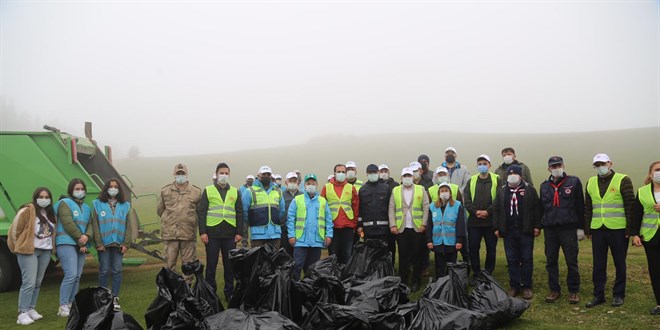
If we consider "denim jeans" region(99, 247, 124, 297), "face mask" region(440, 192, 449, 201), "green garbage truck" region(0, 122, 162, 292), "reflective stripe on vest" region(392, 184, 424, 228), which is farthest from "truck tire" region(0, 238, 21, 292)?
"face mask" region(440, 192, 449, 201)

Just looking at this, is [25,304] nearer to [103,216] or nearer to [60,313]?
[60,313]

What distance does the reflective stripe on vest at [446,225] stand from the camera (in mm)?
6438

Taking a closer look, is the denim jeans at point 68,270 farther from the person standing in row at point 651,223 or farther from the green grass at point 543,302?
the person standing in row at point 651,223

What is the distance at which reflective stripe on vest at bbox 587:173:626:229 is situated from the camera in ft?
17.9

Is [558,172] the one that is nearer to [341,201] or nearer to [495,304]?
[495,304]

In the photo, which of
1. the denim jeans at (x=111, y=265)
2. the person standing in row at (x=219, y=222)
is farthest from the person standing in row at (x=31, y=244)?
the person standing in row at (x=219, y=222)

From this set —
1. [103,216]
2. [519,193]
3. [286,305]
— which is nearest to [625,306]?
[519,193]

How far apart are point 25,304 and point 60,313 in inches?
15.6

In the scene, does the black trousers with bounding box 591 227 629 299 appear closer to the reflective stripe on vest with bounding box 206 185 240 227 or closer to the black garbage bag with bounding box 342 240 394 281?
the black garbage bag with bounding box 342 240 394 281

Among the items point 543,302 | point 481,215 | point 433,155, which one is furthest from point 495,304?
point 433,155

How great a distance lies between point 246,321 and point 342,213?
3.22 metres

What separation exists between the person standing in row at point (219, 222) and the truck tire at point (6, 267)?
3284 mm

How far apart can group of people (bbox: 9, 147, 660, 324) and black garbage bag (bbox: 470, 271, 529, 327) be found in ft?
3.66

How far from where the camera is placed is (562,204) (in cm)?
582
